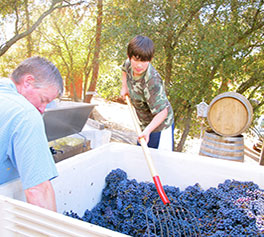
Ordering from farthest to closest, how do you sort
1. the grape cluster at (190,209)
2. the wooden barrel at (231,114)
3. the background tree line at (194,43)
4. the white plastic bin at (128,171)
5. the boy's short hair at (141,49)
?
the background tree line at (194,43), the wooden barrel at (231,114), the boy's short hair at (141,49), the white plastic bin at (128,171), the grape cluster at (190,209)

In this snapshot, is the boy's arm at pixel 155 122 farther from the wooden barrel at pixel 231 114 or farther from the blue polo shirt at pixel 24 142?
the wooden barrel at pixel 231 114

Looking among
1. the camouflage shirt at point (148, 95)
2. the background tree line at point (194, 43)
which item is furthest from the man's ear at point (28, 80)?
the background tree line at point (194, 43)

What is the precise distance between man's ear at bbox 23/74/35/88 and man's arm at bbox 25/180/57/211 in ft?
1.19

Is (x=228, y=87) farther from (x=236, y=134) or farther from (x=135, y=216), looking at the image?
(x=135, y=216)

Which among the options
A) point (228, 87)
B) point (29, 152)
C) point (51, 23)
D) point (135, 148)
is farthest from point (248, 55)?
point (51, 23)

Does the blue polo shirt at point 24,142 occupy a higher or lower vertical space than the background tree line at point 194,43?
lower

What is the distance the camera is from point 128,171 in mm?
1597

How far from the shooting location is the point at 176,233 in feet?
3.47

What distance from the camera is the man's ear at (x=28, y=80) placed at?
910 mm

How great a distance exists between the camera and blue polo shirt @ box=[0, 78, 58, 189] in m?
0.78

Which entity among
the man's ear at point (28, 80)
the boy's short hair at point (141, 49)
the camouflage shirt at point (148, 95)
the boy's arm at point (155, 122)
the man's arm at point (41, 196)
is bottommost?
the man's arm at point (41, 196)

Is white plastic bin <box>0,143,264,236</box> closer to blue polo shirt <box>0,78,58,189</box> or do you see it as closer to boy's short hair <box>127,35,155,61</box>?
blue polo shirt <box>0,78,58,189</box>

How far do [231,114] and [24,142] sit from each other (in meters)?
2.19

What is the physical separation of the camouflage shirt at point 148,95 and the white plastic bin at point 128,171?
317 mm
